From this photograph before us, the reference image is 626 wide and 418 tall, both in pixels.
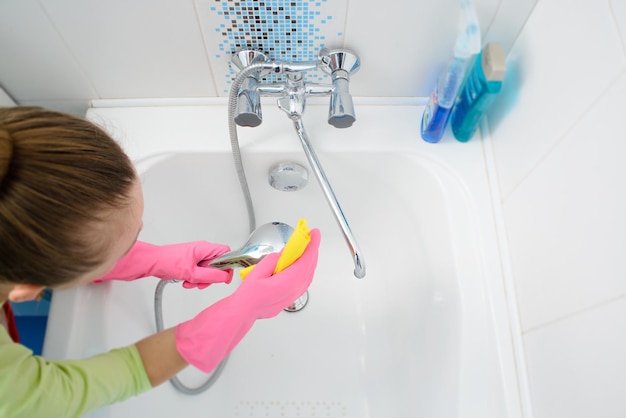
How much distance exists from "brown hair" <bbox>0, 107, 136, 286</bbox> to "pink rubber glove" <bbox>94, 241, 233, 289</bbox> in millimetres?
246

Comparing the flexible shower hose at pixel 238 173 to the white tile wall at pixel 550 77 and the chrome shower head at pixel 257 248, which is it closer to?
the chrome shower head at pixel 257 248

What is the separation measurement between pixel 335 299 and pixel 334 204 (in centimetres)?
38

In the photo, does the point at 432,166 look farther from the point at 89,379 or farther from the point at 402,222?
the point at 89,379

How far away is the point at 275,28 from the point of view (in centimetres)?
74

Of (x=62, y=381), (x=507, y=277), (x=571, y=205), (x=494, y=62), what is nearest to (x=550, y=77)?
(x=494, y=62)

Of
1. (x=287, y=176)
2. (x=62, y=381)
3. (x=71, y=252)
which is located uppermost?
(x=287, y=176)

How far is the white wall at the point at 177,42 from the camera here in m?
0.72

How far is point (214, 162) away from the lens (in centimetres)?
89

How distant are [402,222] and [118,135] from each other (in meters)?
0.64

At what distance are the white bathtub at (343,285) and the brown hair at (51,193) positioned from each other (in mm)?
240

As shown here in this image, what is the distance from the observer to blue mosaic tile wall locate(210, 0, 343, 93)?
27.9 inches

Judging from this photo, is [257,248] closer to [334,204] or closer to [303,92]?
[334,204]

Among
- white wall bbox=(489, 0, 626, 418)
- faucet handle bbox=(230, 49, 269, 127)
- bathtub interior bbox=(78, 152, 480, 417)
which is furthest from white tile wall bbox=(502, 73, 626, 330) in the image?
faucet handle bbox=(230, 49, 269, 127)

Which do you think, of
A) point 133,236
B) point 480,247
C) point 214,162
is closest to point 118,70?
point 214,162
